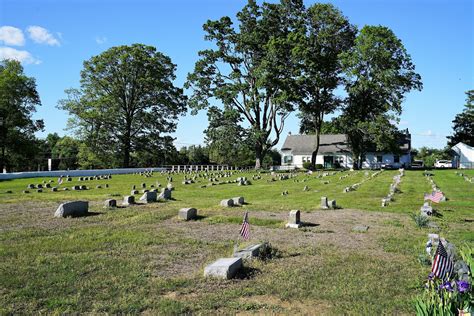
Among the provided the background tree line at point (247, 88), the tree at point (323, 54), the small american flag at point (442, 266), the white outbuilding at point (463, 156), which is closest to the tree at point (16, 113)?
the background tree line at point (247, 88)

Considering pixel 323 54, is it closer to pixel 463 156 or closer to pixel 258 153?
pixel 258 153

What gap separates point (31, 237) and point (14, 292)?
172 inches

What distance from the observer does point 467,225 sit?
1233 centimetres

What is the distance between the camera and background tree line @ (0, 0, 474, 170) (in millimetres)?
46156

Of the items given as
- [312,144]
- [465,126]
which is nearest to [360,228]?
[312,144]

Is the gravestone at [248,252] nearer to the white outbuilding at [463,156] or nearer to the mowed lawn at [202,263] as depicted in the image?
the mowed lawn at [202,263]

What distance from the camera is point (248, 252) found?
8.26m

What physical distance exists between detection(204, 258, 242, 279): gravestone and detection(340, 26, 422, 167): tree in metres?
42.1

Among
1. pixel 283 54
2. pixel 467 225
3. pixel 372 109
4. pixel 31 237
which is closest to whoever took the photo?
pixel 31 237

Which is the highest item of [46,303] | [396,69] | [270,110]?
[396,69]

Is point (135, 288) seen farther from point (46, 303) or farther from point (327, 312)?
point (327, 312)

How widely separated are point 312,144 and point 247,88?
24.3 m

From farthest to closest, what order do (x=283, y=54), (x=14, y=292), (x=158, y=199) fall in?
(x=283, y=54)
(x=158, y=199)
(x=14, y=292)

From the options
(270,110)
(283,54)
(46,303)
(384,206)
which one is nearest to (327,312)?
(46,303)
